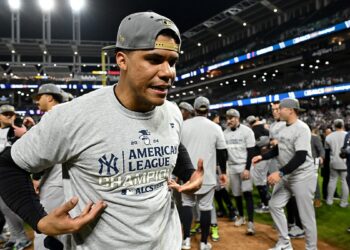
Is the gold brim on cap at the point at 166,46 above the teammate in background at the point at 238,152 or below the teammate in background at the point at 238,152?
above

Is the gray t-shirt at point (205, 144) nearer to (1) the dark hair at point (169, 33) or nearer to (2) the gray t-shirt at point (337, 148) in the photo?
(1) the dark hair at point (169, 33)

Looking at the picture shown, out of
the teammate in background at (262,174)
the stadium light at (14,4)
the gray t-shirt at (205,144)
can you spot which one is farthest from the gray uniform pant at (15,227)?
the stadium light at (14,4)

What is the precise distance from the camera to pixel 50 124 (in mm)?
1345

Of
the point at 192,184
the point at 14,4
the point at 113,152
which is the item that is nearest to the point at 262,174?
the point at 192,184

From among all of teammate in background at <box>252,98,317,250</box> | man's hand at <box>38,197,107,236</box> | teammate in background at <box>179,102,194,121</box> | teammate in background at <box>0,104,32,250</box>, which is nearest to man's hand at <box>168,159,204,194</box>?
man's hand at <box>38,197,107,236</box>

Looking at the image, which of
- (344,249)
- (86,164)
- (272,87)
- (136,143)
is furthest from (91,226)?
(272,87)

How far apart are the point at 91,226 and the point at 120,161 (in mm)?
323

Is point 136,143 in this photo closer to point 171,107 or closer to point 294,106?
point 171,107

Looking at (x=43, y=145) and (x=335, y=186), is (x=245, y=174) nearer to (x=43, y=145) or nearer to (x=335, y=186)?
(x=335, y=186)

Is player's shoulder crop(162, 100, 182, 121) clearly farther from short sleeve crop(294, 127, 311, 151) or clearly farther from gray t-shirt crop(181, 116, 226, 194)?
gray t-shirt crop(181, 116, 226, 194)

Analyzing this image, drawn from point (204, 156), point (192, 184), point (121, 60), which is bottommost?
point (204, 156)

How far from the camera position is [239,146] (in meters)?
5.89

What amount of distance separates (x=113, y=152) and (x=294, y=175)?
11.5 ft

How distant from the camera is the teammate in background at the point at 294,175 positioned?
13.4ft
